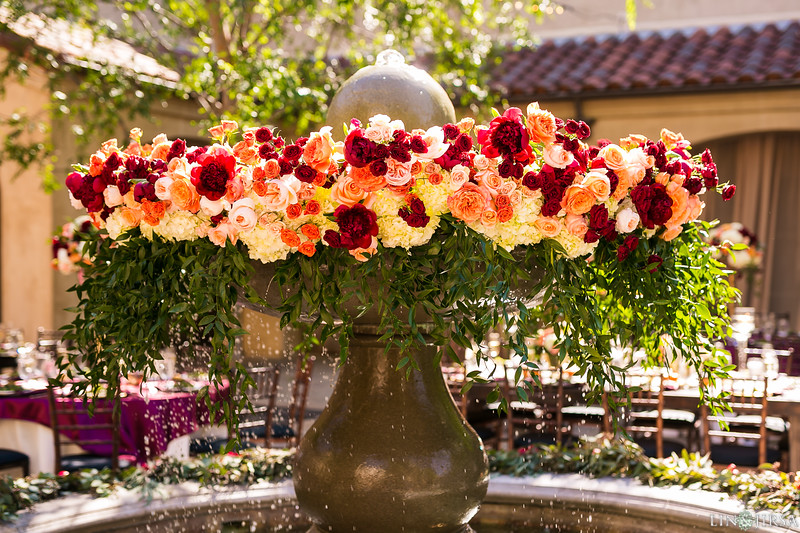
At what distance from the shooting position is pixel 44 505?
4035 millimetres

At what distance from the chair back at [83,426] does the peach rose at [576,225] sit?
379 cm


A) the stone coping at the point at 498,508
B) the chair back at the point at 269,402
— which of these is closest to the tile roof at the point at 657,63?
the chair back at the point at 269,402

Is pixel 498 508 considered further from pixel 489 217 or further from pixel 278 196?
pixel 278 196

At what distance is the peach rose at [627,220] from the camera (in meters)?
2.90

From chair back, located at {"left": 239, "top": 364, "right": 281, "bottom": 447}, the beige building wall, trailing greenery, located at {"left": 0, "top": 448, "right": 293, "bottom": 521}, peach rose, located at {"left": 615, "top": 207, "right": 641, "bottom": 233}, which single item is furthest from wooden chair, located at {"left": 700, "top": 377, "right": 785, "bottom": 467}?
the beige building wall

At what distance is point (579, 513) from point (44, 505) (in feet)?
7.50

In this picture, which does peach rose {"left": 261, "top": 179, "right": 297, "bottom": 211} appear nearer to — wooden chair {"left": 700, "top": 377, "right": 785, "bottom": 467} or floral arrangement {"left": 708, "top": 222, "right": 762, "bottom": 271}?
wooden chair {"left": 700, "top": 377, "right": 785, "bottom": 467}

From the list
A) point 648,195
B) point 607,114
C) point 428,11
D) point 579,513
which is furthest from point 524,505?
point 607,114

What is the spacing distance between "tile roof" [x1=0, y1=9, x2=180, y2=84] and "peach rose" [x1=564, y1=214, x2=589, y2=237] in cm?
659

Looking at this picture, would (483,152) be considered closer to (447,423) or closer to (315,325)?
(315,325)

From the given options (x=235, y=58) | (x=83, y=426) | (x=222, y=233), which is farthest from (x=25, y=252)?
(x=222, y=233)

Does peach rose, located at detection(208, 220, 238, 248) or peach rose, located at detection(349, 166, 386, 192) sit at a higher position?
peach rose, located at detection(349, 166, 386, 192)

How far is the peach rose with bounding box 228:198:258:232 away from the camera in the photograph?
2.79 m

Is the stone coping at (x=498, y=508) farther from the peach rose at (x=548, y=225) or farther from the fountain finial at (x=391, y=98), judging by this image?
the fountain finial at (x=391, y=98)
